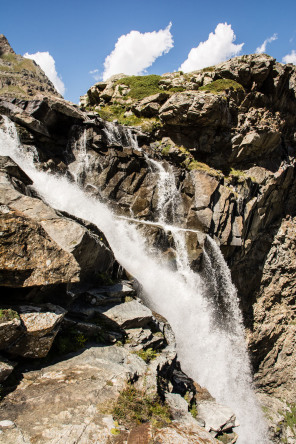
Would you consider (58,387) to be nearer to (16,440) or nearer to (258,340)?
(16,440)

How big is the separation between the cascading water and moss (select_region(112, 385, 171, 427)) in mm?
7946

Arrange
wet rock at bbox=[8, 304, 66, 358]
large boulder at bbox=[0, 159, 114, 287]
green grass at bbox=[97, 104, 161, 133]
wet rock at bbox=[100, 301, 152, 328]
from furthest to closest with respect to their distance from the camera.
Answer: green grass at bbox=[97, 104, 161, 133] → wet rock at bbox=[100, 301, 152, 328] → large boulder at bbox=[0, 159, 114, 287] → wet rock at bbox=[8, 304, 66, 358]

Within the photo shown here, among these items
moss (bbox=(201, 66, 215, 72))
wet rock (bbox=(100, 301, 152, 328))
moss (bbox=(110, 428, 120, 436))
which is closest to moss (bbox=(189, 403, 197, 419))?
wet rock (bbox=(100, 301, 152, 328))

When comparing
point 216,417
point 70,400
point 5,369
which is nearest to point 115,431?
point 70,400

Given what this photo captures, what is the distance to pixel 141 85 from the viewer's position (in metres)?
36.2

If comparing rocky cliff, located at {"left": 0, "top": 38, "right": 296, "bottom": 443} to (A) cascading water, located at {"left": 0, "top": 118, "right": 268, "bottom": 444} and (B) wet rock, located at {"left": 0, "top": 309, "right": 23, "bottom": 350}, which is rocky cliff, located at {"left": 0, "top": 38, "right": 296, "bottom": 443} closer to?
(B) wet rock, located at {"left": 0, "top": 309, "right": 23, "bottom": 350}

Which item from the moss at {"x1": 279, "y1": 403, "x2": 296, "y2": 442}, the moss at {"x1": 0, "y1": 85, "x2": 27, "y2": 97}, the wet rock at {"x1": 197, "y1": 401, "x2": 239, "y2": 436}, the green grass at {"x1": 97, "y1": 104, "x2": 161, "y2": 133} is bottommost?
the moss at {"x1": 279, "y1": 403, "x2": 296, "y2": 442}

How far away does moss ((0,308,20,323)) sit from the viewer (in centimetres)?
530

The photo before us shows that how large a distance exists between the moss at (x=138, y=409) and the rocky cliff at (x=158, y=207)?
271mm

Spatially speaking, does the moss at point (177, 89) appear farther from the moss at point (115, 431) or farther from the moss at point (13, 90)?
the moss at point (13, 90)

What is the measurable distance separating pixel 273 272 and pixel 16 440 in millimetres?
31920

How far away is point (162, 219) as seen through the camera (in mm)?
23156

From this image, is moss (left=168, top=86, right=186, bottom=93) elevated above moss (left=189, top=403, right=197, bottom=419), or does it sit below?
above

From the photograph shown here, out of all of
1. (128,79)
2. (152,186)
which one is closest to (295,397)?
(152,186)
